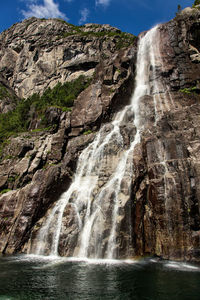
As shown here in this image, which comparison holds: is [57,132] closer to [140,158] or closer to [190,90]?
[140,158]

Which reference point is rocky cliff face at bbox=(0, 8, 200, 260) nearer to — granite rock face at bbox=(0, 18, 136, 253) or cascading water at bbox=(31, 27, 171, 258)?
granite rock face at bbox=(0, 18, 136, 253)

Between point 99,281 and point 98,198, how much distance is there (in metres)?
10.2

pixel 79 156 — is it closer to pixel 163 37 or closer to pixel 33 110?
pixel 33 110

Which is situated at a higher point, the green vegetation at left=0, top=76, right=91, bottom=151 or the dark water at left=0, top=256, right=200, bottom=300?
the green vegetation at left=0, top=76, right=91, bottom=151

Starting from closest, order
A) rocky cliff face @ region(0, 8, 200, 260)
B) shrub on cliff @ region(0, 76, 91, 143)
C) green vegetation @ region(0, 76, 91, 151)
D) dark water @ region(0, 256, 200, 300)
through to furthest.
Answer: dark water @ region(0, 256, 200, 300) < rocky cliff face @ region(0, 8, 200, 260) < green vegetation @ region(0, 76, 91, 151) < shrub on cliff @ region(0, 76, 91, 143)

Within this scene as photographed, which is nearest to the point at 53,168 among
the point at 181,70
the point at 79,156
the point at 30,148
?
the point at 79,156

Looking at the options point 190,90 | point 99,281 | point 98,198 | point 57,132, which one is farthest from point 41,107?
point 99,281

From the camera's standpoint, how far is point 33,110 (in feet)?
173

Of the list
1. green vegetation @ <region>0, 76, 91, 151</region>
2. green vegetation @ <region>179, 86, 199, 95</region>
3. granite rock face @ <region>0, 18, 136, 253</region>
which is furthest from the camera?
green vegetation @ <region>0, 76, 91, 151</region>

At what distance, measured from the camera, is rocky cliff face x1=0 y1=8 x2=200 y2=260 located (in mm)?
20703

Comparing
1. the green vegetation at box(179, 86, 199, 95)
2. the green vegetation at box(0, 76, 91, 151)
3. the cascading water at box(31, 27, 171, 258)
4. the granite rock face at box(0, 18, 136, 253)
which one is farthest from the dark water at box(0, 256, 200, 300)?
the green vegetation at box(0, 76, 91, 151)

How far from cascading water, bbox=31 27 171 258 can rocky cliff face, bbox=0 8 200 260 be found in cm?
55

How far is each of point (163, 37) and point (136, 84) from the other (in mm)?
11866

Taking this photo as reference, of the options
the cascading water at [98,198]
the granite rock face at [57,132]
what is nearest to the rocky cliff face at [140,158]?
the granite rock face at [57,132]
